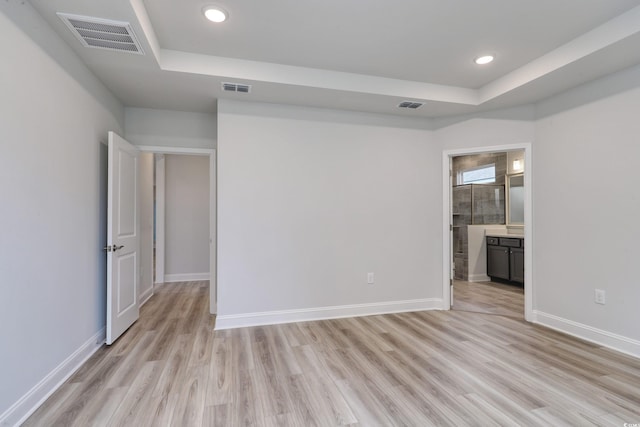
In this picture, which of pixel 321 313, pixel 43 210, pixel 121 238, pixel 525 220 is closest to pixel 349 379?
pixel 321 313

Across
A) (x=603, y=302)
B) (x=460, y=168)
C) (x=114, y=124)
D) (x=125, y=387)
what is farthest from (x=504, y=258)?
(x=114, y=124)

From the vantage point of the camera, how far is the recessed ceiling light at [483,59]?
280cm

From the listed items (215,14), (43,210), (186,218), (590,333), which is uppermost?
(215,14)

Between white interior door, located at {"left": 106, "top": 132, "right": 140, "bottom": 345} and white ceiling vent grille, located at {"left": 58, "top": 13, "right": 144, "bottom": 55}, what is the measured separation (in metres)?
0.82

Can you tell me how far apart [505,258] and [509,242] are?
0.29 m

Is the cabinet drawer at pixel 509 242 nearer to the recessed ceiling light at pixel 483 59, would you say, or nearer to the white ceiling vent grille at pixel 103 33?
the recessed ceiling light at pixel 483 59

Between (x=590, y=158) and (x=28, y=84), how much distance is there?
4515 mm

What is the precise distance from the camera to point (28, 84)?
186 centimetres

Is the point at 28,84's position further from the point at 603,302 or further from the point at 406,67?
the point at 603,302

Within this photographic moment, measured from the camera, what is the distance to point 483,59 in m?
2.84

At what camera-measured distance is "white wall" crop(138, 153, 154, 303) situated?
167 inches

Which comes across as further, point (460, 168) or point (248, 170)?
point (460, 168)

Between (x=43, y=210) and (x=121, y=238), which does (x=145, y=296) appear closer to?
(x=121, y=238)

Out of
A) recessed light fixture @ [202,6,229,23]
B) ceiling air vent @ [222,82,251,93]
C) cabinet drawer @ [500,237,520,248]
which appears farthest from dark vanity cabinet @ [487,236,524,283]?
recessed light fixture @ [202,6,229,23]
